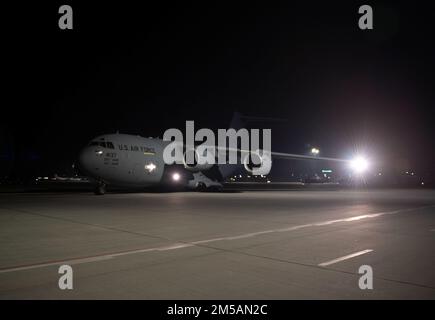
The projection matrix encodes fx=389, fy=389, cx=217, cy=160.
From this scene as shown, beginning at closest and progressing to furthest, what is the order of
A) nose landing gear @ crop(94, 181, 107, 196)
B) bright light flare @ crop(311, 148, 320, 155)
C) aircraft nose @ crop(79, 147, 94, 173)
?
aircraft nose @ crop(79, 147, 94, 173)
nose landing gear @ crop(94, 181, 107, 196)
bright light flare @ crop(311, 148, 320, 155)

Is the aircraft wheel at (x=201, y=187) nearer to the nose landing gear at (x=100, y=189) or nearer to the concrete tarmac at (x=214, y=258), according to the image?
the nose landing gear at (x=100, y=189)

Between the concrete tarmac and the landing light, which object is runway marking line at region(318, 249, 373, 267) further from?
the landing light

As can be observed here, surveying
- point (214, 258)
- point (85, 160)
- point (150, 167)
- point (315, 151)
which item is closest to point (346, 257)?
point (214, 258)

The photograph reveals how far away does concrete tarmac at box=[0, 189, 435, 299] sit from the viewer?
5.21 metres

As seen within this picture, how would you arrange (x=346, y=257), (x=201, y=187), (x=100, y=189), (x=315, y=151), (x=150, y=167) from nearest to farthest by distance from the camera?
(x=346, y=257) → (x=100, y=189) → (x=150, y=167) → (x=201, y=187) → (x=315, y=151)

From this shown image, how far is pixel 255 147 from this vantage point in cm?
3681

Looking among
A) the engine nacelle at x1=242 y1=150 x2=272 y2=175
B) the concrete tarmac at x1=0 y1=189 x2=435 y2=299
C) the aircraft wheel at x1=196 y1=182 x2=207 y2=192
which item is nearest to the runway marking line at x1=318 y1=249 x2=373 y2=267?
the concrete tarmac at x1=0 y1=189 x2=435 y2=299

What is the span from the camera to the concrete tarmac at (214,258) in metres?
5.21

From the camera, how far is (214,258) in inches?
281

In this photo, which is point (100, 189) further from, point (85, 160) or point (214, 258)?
point (214, 258)

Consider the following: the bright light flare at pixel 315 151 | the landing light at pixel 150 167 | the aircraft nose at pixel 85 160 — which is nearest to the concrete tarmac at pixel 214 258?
the aircraft nose at pixel 85 160
